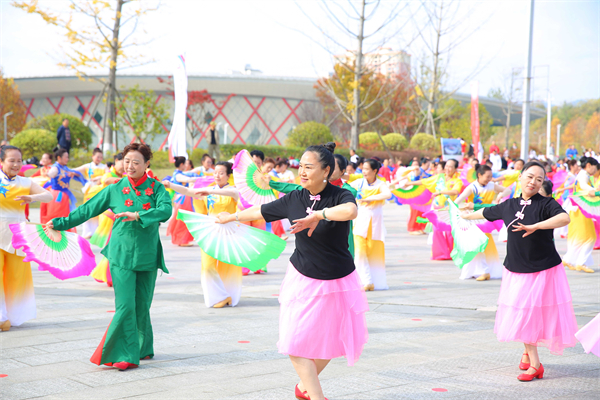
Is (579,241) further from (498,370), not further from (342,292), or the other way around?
(342,292)

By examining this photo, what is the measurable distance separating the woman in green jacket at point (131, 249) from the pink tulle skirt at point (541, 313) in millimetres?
2821

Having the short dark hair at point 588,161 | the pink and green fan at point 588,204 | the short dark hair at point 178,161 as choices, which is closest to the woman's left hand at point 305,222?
the pink and green fan at point 588,204

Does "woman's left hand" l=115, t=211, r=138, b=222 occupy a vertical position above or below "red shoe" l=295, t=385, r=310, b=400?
above

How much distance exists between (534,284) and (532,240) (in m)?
0.35

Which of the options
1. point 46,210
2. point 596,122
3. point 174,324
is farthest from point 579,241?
point 596,122

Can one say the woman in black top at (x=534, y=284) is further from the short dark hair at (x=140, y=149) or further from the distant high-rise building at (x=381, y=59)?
the distant high-rise building at (x=381, y=59)

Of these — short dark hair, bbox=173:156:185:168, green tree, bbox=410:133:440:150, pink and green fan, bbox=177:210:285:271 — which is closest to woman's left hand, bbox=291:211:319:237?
pink and green fan, bbox=177:210:285:271

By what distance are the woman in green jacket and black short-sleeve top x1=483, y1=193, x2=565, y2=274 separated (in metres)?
2.78

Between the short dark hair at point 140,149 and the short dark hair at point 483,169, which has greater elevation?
the short dark hair at point 140,149

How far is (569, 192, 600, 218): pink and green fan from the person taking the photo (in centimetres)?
995

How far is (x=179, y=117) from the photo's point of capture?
13.5m

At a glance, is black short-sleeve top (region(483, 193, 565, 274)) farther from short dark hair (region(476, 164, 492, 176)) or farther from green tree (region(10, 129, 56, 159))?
green tree (region(10, 129, 56, 159))

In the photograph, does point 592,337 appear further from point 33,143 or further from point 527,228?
point 33,143

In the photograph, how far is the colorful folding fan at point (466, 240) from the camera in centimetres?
621
